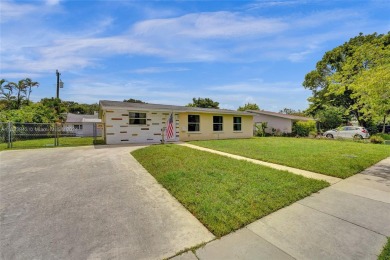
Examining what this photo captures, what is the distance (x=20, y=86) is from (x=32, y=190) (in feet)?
125

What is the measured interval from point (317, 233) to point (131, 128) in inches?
518

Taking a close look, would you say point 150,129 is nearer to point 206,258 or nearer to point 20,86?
point 206,258

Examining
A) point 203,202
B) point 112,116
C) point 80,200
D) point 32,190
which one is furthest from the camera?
point 112,116

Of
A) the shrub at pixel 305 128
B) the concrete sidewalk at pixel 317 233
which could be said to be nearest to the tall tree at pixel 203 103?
the shrub at pixel 305 128

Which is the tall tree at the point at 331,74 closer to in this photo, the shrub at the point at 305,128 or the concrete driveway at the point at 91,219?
the shrub at the point at 305,128

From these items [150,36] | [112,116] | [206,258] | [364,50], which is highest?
[150,36]

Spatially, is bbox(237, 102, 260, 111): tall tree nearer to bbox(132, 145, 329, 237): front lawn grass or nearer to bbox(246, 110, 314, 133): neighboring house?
bbox(246, 110, 314, 133): neighboring house

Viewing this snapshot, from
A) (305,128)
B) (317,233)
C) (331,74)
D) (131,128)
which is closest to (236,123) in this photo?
(305,128)

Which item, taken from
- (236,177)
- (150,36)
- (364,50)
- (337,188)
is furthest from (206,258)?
(150,36)

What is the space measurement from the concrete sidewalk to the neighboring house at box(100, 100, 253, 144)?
11.4 metres

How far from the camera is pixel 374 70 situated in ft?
20.5

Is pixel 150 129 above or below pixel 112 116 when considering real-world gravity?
below

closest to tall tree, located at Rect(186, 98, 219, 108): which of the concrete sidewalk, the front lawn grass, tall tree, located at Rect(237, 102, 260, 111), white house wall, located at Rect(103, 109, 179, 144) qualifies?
tall tree, located at Rect(237, 102, 260, 111)

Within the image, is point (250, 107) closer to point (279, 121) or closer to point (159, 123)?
point (279, 121)
